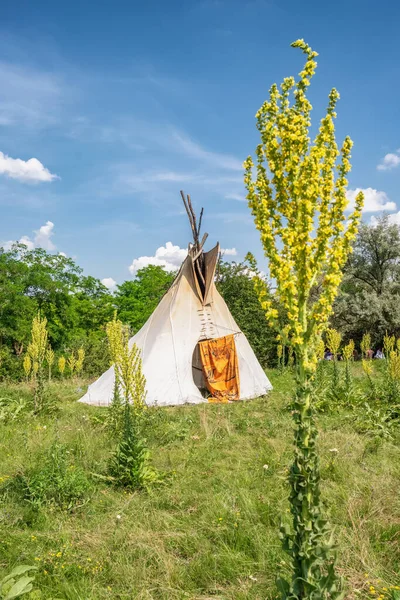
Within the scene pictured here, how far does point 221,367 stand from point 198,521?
6.76 meters

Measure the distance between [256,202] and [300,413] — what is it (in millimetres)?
1224

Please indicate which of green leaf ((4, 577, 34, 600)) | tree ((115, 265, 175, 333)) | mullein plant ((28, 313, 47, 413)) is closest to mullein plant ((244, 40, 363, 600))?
green leaf ((4, 577, 34, 600))

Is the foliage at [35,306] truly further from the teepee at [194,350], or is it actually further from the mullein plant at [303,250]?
the mullein plant at [303,250]

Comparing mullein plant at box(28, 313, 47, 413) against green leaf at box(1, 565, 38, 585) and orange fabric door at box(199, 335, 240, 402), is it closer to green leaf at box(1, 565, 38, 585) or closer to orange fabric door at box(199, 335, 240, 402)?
orange fabric door at box(199, 335, 240, 402)

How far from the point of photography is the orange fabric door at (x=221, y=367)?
10.8m

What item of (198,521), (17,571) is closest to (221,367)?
(198,521)

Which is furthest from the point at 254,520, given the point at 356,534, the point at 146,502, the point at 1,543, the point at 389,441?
the point at 389,441

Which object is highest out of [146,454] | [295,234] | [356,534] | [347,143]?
[347,143]

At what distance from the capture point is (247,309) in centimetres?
1859

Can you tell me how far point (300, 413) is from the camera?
2.55 m

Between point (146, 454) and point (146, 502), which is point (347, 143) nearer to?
point (146, 502)

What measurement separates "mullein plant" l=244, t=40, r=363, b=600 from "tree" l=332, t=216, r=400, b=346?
20.8 meters

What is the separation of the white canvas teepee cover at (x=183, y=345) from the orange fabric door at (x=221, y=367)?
0.95 ft

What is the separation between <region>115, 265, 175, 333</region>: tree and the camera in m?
32.9
